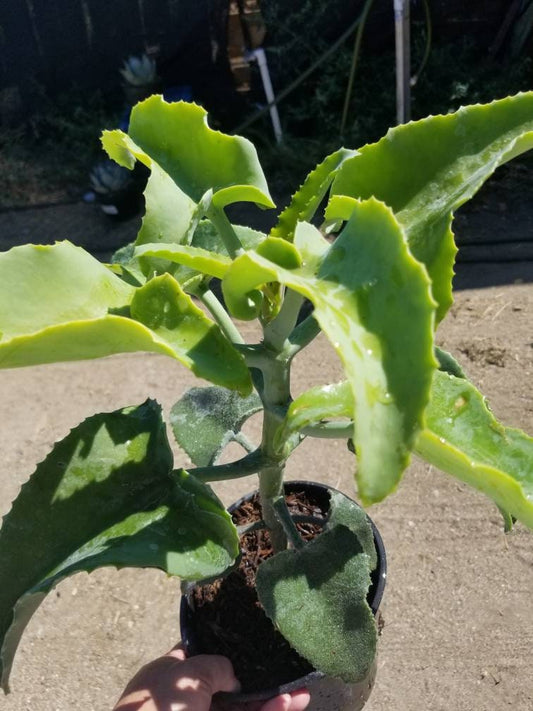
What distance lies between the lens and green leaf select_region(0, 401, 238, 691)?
1.98ft

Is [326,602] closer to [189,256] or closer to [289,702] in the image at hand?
[289,702]

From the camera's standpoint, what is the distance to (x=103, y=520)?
65cm

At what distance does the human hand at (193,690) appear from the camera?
84cm

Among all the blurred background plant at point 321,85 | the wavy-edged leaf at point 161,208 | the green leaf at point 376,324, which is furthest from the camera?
the blurred background plant at point 321,85

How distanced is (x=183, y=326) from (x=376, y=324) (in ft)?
0.52

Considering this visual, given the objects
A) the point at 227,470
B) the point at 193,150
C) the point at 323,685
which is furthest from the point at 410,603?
Result: the point at 193,150

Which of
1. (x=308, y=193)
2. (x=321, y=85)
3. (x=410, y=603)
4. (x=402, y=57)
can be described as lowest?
(x=410, y=603)

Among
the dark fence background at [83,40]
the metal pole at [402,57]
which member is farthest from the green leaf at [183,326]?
the dark fence background at [83,40]

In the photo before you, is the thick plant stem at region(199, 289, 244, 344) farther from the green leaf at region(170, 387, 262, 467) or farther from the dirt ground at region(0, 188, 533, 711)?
the dirt ground at region(0, 188, 533, 711)

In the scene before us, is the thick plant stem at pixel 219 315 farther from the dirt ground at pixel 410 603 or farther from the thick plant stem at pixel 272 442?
the dirt ground at pixel 410 603

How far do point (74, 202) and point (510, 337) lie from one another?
5.58 feet

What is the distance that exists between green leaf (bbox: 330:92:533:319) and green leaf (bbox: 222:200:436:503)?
0.09 metres

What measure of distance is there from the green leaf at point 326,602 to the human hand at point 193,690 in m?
0.18

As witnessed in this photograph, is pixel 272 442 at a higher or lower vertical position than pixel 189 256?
lower
